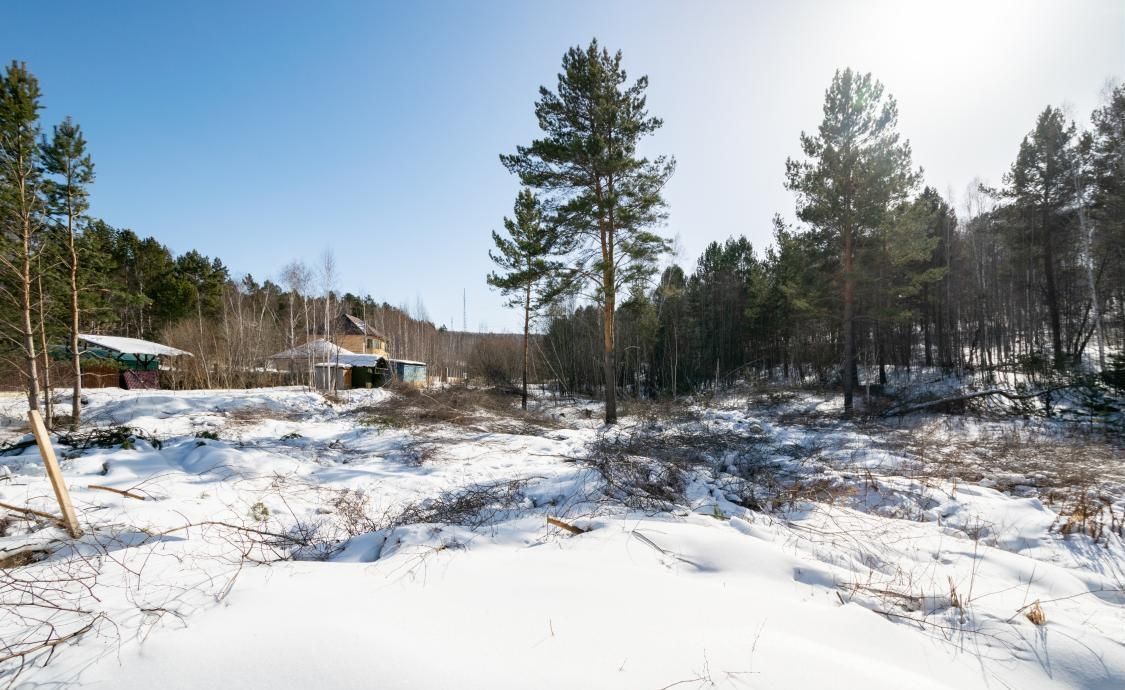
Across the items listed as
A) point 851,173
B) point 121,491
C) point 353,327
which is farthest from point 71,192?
point 353,327

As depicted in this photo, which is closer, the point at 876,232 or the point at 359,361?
the point at 876,232

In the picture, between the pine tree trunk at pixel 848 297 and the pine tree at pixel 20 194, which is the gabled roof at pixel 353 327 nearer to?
the pine tree at pixel 20 194

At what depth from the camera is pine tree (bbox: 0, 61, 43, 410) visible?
931cm

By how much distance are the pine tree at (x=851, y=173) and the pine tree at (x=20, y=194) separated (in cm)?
2254

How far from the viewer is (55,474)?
323cm

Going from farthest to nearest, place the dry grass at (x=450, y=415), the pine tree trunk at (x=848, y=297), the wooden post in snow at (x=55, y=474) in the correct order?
the pine tree trunk at (x=848, y=297) < the dry grass at (x=450, y=415) < the wooden post in snow at (x=55, y=474)

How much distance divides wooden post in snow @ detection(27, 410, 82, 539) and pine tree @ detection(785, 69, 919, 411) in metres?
18.2

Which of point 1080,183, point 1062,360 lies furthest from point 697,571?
point 1080,183

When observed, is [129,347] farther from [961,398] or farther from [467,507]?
[961,398]

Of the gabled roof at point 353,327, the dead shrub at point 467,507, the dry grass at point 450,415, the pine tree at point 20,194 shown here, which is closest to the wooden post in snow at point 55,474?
the dead shrub at point 467,507

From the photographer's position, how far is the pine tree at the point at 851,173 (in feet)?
46.4

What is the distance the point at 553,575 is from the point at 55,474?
13.4 ft

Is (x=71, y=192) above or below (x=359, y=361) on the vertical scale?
above

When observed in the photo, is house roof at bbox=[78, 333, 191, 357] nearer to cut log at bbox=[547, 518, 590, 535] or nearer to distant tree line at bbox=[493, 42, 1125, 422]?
distant tree line at bbox=[493, 42, 1125, 422]
